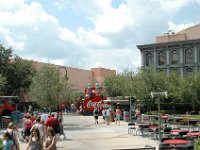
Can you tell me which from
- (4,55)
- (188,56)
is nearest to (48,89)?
(4,55)

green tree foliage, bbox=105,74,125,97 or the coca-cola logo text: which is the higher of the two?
green tree foliage, bbox=105,74,125,97

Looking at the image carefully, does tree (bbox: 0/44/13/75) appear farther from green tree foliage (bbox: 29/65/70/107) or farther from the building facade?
green tree foliage (bbox: 29/65/70/107)

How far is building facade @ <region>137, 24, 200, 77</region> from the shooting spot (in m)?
71.2

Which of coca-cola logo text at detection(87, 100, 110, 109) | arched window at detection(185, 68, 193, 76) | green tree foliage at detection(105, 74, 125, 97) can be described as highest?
arched window at detection(185, 68, 193, 76)

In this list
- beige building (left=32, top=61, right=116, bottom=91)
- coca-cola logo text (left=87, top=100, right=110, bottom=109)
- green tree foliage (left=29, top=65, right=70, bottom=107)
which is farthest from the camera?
beige building (left=32, top=61, right=116, bottom=91)

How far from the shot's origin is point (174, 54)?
7388cm

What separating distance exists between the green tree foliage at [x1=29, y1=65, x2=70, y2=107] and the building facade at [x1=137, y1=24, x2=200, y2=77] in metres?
38.4

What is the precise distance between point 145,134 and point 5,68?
42245 millimetres

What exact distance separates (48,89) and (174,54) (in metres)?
44.8

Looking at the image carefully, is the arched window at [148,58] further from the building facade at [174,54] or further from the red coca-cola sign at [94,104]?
the red coca-cola sign at [94,104]

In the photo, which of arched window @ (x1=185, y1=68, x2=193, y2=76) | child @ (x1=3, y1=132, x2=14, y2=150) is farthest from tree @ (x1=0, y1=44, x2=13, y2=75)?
child @ (x1=3, y1=132, x2=14, y2=150)

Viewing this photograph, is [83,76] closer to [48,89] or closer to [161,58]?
[161,58]

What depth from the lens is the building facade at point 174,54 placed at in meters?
71.2

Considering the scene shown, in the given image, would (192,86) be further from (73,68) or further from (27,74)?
(73,68)
